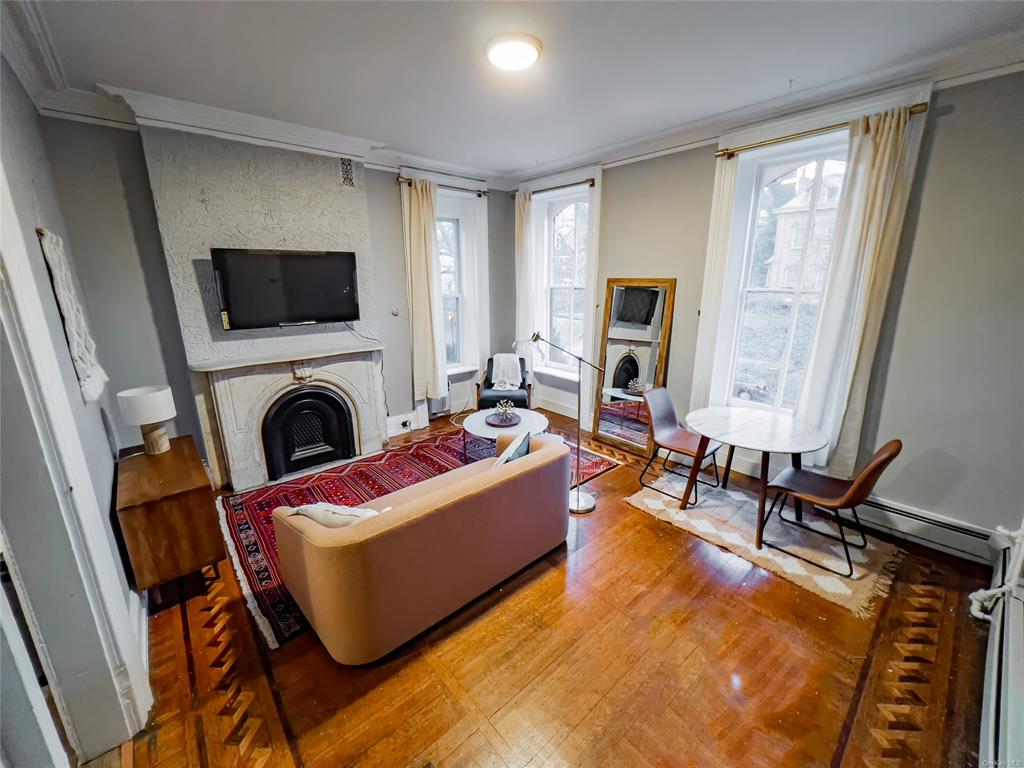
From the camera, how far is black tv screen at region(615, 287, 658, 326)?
3.68 meters

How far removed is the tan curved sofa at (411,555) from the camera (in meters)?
1.61

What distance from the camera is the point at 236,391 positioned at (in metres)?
3.14

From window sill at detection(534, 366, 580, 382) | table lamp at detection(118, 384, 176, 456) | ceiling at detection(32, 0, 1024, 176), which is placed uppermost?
ceiling at detection(32, 0, 1024, 176)

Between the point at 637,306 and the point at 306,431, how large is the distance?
319 cm

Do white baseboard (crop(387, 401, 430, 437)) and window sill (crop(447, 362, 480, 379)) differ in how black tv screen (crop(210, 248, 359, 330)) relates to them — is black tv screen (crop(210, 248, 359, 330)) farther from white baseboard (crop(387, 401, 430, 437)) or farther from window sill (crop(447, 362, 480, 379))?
window sill (crop(447, 362, 480, 379))

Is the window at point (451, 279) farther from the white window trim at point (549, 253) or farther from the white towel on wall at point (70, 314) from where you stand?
the white towel on wall at point (70, 314)

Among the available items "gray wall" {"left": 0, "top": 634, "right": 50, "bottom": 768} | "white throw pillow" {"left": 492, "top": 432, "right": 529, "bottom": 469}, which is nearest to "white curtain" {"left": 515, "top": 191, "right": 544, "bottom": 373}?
"white throw pillow" {"left": 492, "top": 432, "right": 529, "bottom": 469}

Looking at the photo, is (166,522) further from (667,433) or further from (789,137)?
(789,137)

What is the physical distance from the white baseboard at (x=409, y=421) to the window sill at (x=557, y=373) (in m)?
1.48

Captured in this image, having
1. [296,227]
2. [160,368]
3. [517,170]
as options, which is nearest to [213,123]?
[296,227]

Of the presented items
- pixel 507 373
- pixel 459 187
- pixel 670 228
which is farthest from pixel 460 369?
pixel 670 228

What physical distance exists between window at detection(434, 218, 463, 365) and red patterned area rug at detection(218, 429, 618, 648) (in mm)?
1178

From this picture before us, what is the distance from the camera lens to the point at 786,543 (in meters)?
2.57

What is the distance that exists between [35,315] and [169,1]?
1.41m
